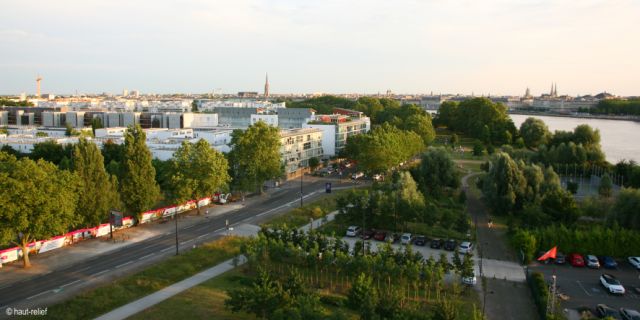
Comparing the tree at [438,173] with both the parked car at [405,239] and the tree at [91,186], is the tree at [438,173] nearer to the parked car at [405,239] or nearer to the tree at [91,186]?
the parked car at [405,239]

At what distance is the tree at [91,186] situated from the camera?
82.7 feet

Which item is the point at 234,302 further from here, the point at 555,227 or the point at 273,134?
the point at 273,134

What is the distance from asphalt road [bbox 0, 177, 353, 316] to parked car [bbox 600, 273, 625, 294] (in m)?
19.1

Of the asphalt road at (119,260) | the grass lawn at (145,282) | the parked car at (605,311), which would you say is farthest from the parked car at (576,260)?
the asphalt road at (119,260)

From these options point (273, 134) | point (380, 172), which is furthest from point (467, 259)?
point (380, 172)

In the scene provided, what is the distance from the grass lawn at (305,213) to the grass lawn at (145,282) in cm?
432

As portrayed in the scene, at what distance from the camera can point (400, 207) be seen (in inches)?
1101

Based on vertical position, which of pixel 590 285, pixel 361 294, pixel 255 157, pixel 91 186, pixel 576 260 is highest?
pixel 255 157

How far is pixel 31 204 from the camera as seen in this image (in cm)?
2114

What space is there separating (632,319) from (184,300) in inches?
632

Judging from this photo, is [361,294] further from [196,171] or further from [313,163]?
[313,163]

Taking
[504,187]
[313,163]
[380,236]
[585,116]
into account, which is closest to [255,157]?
[313,163]

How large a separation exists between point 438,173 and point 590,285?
17875mm

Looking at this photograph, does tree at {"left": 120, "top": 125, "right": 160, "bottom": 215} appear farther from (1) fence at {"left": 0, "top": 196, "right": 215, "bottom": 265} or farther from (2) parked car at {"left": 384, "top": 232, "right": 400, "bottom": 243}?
(2) parked car at {"left": 384, "top": 232, "right": 400, "bottom": 243}
